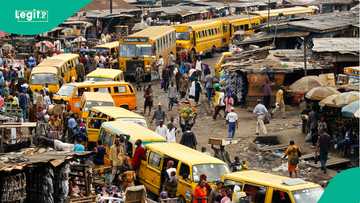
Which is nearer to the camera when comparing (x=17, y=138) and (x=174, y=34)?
(x=17, y=138)

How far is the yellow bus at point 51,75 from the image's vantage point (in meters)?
26.8

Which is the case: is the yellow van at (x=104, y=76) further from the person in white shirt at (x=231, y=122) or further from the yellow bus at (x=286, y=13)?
the yellow bus at (x=286, y=13)

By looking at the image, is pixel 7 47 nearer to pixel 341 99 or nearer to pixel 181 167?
pixel 341 99

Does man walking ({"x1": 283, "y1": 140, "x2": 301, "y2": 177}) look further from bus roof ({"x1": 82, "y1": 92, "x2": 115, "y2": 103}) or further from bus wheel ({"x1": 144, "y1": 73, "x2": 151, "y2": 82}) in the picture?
bus wheel ({"x1": 144, "y1": 73, "x2": 151, "y2": 82})

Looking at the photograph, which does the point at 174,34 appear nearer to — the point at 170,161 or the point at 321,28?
the point at 321,28

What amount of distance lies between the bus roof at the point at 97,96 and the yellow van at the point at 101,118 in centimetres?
197

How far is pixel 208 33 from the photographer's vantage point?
4025 centimetres

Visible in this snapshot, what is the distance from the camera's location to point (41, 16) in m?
6.21

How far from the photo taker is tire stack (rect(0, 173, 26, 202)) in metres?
11.6

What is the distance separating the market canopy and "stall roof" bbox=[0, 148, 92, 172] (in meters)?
7.79

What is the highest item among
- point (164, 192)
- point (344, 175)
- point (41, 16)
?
point (41, 16)

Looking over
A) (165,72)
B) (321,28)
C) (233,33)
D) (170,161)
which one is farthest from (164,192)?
(233,33)

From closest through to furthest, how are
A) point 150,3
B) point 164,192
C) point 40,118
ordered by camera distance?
point 164,192, point 40,118, point 150,3

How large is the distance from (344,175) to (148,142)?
11.4 m
